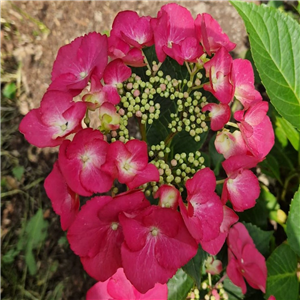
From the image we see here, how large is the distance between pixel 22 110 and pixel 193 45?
3.08ft

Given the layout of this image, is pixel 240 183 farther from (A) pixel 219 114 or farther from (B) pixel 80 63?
(B) pixel 80 63

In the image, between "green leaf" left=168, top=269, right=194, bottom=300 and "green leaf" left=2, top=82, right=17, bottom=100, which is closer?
"green leaf" left=168, top=269, right=194, bottom=300

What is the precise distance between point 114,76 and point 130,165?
20cm

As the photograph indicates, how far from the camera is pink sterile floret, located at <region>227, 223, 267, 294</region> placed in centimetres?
92

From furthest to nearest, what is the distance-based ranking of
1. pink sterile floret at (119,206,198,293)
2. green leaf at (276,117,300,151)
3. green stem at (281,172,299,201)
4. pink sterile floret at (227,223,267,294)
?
green stem at (281,172,299,201), green leaf at (276,117,300,151), pink sterile floret at (227,223,267,294), pink sterile floret at (119,206,198,293)

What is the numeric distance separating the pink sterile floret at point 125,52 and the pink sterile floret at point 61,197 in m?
0.24

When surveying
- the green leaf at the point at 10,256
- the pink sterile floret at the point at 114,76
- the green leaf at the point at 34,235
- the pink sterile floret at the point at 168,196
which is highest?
the pink sterile floret at the point at 114,76

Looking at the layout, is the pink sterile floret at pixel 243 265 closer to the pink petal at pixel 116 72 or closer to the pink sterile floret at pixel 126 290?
the pink sterile floret at pixel 126 290

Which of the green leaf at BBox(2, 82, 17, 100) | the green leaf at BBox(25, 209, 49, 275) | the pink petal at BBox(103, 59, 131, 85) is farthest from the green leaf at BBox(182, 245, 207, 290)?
the green leaf at BBox(2, 82, 17, 100)

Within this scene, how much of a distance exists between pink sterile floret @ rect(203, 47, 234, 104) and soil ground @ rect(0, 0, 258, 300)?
886 mm

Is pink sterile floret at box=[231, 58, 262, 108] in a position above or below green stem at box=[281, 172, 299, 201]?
above

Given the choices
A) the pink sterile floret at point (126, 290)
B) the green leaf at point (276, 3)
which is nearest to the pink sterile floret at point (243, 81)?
the pink sterile floret at point (126, 290)

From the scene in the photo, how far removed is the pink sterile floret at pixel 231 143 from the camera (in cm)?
71

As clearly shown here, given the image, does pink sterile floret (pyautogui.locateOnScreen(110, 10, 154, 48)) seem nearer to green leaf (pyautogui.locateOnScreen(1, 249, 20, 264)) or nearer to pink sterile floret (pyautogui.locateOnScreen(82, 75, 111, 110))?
pink sterile floret (pyautogui.locateOnScreen(82, 75, 111, 110))
